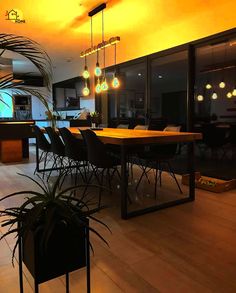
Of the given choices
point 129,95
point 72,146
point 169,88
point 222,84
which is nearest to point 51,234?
point 72,146

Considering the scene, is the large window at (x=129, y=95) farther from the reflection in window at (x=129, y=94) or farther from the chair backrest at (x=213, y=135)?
the chair backrest at (x=213, y=135)

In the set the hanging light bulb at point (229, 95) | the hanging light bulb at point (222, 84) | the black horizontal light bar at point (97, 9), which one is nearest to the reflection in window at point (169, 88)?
the hanging light bulb at point (222, 84)

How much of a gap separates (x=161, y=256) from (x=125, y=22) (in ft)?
12.7

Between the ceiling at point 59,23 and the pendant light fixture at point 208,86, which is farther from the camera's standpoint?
the pendant light fixture at point 208,86

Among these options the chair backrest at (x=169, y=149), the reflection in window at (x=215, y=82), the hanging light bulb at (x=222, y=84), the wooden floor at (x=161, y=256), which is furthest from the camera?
the hanging light bulb at (x=222, y=84)

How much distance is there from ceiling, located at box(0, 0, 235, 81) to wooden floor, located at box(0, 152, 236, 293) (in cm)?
281

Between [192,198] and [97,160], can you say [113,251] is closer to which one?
[97,160]

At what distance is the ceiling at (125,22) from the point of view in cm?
384

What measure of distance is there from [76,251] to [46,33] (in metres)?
4.70

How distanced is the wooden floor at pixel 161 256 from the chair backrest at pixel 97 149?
573 mm

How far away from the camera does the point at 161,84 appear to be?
5.34 metres

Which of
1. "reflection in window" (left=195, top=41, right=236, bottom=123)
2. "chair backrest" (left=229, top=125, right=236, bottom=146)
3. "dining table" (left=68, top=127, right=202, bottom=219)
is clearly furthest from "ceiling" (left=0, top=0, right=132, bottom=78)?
"chair backrest" (left=229, top=125, right=236, bottom=146)

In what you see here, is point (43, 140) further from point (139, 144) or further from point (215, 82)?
point (215, 82)

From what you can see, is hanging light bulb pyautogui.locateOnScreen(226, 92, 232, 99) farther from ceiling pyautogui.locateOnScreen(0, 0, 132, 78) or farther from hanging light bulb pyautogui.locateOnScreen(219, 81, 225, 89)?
ceiling pyautogui.locateOnScreen(0, 0, 132, 78)
